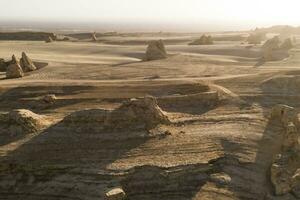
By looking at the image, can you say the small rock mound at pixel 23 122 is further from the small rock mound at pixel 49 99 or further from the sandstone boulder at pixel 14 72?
the sandstone boulder at pixel 14 72

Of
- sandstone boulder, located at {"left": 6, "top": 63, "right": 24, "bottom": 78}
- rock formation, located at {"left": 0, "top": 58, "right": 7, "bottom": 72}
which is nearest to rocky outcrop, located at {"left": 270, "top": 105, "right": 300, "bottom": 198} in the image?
sandstone boulder, located at {"left": 6, "top": 63, "right": 24, "bottom": 78}

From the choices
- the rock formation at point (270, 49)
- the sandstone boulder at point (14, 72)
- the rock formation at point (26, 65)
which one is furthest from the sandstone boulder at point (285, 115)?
the rock formation at point (26, 65)

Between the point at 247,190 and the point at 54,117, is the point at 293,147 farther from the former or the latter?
the point at 54,117

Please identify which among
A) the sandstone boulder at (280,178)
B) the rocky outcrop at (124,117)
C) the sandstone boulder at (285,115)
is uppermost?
the rocky outcrop at (124,117)

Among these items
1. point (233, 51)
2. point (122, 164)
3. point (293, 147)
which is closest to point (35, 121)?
point (122, 164)

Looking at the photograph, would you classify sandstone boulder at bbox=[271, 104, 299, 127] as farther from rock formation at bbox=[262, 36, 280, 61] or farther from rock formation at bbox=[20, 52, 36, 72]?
rock formation at bbox=[20, 52, 36, 72]

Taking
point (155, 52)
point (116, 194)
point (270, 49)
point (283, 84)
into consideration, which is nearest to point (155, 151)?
point (116, 194)
